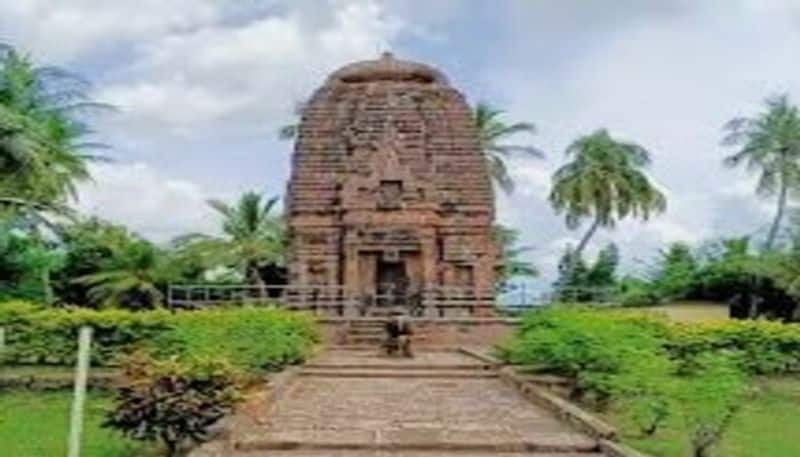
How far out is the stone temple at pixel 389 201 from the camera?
32812mm

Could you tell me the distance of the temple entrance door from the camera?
32938 millimetres

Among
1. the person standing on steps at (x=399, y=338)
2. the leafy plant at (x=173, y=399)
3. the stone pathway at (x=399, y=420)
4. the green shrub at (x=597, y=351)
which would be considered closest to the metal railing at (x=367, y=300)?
the person standing on steps at (x=399, y=338)

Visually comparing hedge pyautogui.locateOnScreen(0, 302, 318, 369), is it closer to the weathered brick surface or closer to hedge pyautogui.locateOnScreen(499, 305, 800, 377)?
hedge pyautogui.locateOnScreen(499, 305, 800, 377)

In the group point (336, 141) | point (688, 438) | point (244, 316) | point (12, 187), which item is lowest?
point (688, 438)

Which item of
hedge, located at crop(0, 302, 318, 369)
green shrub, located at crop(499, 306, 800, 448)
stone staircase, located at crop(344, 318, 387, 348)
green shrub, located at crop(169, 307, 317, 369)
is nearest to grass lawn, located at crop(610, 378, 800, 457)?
green shrub, located at crop(499, 306, 800, 448)

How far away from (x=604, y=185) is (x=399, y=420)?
1461 inches

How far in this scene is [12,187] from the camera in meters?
26.5

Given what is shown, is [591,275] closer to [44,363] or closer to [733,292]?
[733,292]

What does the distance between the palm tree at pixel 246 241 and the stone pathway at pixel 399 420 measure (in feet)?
72.2

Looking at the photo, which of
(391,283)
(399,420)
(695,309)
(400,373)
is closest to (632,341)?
(399,420)

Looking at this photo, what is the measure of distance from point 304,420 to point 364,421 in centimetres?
65

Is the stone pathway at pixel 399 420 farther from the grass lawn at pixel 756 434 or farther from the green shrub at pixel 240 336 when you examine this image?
the grass lawn at pixel 756 434

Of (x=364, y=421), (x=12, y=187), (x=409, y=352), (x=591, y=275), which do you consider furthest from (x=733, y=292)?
(x=364, y=421)

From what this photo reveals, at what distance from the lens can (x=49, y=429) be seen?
1438 centimetres
